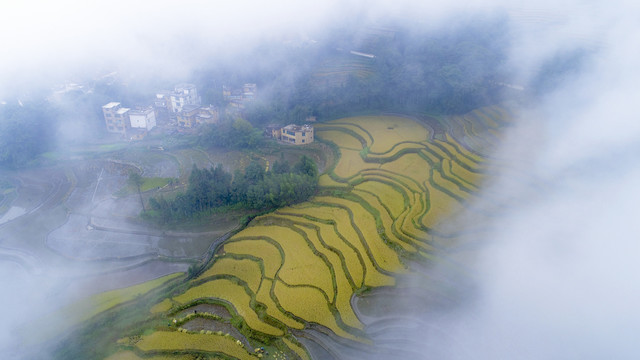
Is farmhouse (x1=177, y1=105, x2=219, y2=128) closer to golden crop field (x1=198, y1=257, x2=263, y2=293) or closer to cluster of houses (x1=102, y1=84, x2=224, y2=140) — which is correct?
cluster of houses (x1=102, y1=84, x2=224, y2=140)

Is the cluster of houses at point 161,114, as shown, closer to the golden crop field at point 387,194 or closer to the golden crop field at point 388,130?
the golden crop field at point 388,130

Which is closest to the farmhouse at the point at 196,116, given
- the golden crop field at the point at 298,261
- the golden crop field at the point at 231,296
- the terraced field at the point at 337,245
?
the terraced field at the point at 337,245

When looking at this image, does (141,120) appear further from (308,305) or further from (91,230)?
(308,305)

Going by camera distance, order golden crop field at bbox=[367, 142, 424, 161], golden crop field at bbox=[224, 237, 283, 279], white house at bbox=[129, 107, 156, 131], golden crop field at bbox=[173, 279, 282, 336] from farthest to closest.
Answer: white house at bbox=[129, 107, 156, 131]
golden crop field at bbox=[367, 142, 424, 161]
golden crop field at bbox=[224, 237, 283, 279]
golden crop field at bbox=[173, 279, 282, 336]

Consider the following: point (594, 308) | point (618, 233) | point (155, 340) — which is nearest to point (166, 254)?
point (155, 340)

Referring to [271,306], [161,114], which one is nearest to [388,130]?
[271,306]

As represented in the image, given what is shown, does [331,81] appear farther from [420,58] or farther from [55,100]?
[55,100]

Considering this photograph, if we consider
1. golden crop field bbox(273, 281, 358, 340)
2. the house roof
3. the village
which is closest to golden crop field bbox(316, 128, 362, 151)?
the village
